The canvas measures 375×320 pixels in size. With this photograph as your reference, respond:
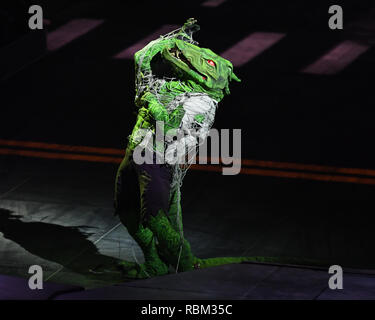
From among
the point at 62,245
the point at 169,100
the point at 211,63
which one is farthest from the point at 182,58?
the point at 62,245

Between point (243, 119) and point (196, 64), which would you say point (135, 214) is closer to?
point (196, 64)

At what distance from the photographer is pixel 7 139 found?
1778 centimetres

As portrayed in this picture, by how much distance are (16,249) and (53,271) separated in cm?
90

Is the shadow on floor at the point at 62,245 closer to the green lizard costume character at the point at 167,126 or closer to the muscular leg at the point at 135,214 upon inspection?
the muscular leg at the point at 135,214

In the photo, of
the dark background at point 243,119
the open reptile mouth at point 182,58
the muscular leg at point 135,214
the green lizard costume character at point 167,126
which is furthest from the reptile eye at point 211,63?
the dark background at point 243,119

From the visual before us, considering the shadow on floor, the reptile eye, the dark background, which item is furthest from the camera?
the dark background

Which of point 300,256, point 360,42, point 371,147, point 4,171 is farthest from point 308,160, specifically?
point 360,42

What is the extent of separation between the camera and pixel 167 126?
11930 millimetres

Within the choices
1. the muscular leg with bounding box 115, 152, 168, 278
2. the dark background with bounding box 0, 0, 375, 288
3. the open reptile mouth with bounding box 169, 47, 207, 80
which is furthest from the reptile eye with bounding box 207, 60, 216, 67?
the dark background with bounding box 0, 0, 375, 288

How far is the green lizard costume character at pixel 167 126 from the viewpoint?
11906 millimetres

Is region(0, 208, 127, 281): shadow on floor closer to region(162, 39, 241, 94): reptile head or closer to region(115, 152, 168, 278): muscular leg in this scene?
region(115, 152, 168, 278): muscular leg

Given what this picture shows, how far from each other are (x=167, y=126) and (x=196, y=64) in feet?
2.45

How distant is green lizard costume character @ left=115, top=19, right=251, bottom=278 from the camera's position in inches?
469

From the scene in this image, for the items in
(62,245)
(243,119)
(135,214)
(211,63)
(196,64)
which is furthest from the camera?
(243,119)
